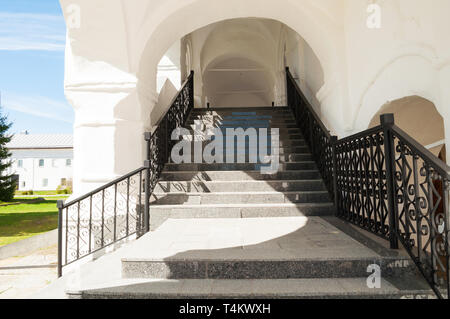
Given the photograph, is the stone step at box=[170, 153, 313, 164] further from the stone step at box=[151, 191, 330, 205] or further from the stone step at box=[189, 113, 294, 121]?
the stone step at box=[189, 113, 294, 121]

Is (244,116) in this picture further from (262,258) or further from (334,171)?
(262,258)

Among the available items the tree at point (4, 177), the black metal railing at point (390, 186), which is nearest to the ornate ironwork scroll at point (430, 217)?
the black metal railing at point (390, 186)

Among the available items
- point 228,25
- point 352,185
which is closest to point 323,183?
point 352,185

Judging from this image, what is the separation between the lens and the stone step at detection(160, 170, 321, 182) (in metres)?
5.11

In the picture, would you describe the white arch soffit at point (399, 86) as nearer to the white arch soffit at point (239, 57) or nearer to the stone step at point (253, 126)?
the stone step at point (253, 126)

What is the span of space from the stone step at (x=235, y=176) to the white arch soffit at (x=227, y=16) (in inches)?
71.8

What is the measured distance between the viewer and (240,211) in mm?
4297

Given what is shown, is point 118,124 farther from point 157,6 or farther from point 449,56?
point 449,56

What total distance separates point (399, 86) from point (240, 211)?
2.73 metres

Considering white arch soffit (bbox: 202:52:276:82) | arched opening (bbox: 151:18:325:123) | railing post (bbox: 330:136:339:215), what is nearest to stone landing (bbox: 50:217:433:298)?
railing post (bbox: 330:136:339:215)

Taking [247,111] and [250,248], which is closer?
[250,248]

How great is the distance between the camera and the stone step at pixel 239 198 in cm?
453

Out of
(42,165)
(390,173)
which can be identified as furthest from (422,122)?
(42,165)
